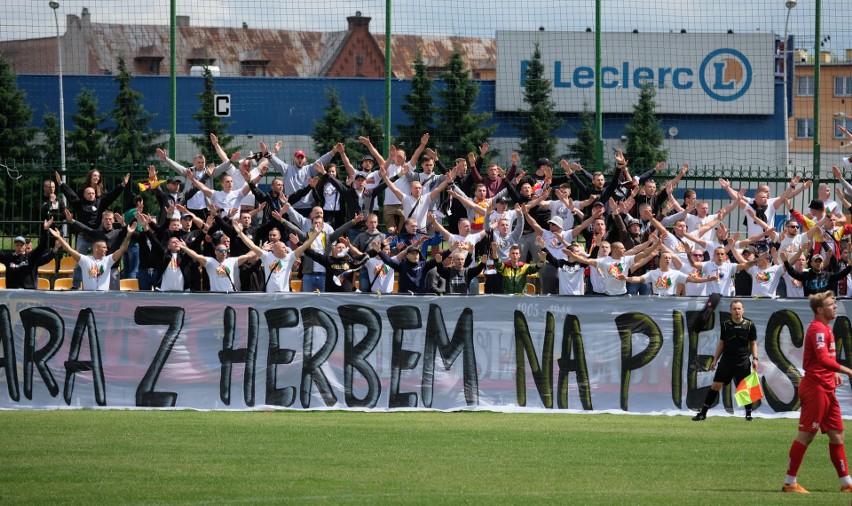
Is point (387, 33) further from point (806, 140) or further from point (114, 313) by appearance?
point (806, 140)

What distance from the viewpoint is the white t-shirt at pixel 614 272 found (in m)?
18.6

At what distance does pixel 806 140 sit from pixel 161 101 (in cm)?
2763

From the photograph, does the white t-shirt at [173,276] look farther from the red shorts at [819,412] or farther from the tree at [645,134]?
the tree at [645,134]

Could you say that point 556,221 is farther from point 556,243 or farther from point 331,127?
point 331,127

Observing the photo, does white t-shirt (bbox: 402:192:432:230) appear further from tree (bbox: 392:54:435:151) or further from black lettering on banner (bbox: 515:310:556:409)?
tree (bbox: 392:54:435:151)

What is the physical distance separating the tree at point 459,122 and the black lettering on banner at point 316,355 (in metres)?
11.0

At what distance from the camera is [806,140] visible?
3103 centimetres

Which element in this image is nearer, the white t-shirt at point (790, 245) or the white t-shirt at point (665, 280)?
the white t-shirt at point (665, 280)

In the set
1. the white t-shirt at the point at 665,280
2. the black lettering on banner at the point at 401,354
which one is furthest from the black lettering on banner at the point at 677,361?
the black lettering on banner at the point at 401,354

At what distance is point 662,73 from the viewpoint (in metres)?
37.7

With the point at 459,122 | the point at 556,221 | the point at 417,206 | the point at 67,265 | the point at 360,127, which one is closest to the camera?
the point at 556,221

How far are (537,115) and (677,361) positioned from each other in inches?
830

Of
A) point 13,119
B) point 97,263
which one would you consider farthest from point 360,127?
point 97,263

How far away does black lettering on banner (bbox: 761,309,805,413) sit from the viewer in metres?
17.2
